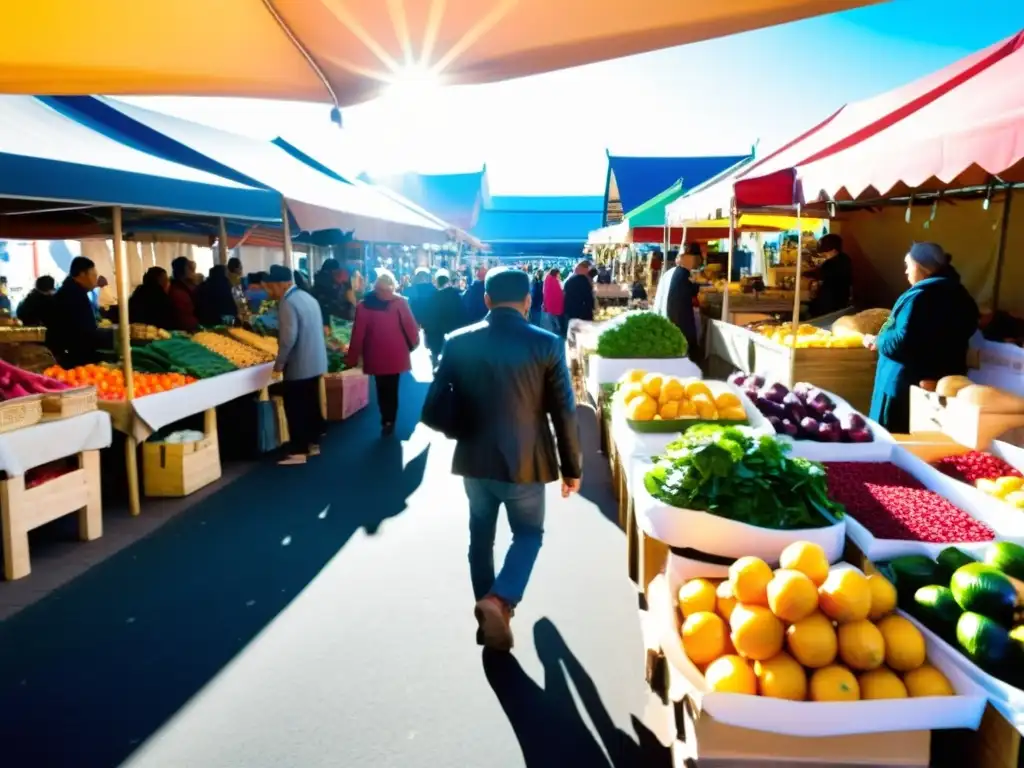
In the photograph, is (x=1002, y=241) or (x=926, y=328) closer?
(x=926, y=328)

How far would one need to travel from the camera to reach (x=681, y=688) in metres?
2.41

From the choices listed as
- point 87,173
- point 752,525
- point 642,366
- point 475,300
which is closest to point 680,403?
point 752,525

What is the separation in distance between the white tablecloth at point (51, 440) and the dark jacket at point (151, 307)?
3673 mm

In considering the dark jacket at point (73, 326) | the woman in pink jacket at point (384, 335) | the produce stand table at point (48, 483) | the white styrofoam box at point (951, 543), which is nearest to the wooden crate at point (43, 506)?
the produce stand table at point (48, 483)

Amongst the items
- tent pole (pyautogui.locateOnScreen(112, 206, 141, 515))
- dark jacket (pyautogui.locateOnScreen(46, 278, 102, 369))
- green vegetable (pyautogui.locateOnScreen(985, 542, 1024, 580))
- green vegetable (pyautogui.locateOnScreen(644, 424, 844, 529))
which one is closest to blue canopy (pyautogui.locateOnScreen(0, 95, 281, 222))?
tent pole (pyautogui.locateOnScreen(112, 206, 141, 515))

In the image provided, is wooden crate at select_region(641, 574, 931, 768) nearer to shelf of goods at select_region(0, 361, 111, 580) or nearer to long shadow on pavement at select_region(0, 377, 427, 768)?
long shadow on pavement at select_region(0, 377, 427, 768)

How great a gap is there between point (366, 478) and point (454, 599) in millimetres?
2577

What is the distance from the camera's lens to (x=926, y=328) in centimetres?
502

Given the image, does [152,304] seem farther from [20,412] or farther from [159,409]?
[20,412]

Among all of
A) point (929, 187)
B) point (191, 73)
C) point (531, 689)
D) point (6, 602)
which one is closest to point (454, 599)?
point (531, 689)

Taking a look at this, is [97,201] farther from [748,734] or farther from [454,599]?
[748,734]

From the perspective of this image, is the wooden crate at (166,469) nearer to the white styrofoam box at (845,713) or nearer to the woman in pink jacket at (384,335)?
the woman in pink jacket at (384,335)

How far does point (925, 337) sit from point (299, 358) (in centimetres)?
501

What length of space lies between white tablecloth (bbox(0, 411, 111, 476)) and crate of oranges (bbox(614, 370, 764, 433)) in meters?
3.42
